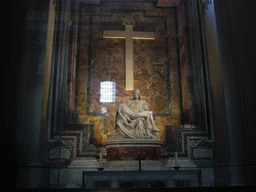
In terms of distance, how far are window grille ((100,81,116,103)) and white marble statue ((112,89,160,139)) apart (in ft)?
2.92

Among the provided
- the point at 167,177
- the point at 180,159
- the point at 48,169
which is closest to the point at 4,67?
the point at 48,169

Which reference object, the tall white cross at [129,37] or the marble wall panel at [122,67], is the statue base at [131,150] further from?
the tall white cross at [129,37]

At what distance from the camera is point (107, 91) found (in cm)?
574

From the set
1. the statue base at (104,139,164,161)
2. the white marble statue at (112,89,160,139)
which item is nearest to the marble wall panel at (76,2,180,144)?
the white marble statue at (112,89,160,139)

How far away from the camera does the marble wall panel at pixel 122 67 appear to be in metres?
5.62

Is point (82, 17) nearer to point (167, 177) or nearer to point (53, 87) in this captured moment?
point (53, 87)

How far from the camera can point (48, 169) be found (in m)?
3.99

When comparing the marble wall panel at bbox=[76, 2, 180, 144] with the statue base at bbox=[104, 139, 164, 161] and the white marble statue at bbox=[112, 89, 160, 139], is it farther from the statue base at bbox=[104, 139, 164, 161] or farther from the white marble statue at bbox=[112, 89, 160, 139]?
the statue base at bbox=[104, 139, 164, 161]

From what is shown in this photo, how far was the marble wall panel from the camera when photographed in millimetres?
5621

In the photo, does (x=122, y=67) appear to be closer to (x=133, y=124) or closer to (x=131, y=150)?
(x=133, y=124)

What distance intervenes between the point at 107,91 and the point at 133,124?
4.37 ft

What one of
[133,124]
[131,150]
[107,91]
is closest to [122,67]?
[107,91]

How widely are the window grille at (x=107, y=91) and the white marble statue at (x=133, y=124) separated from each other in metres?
0.89

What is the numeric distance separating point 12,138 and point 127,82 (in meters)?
2.82
